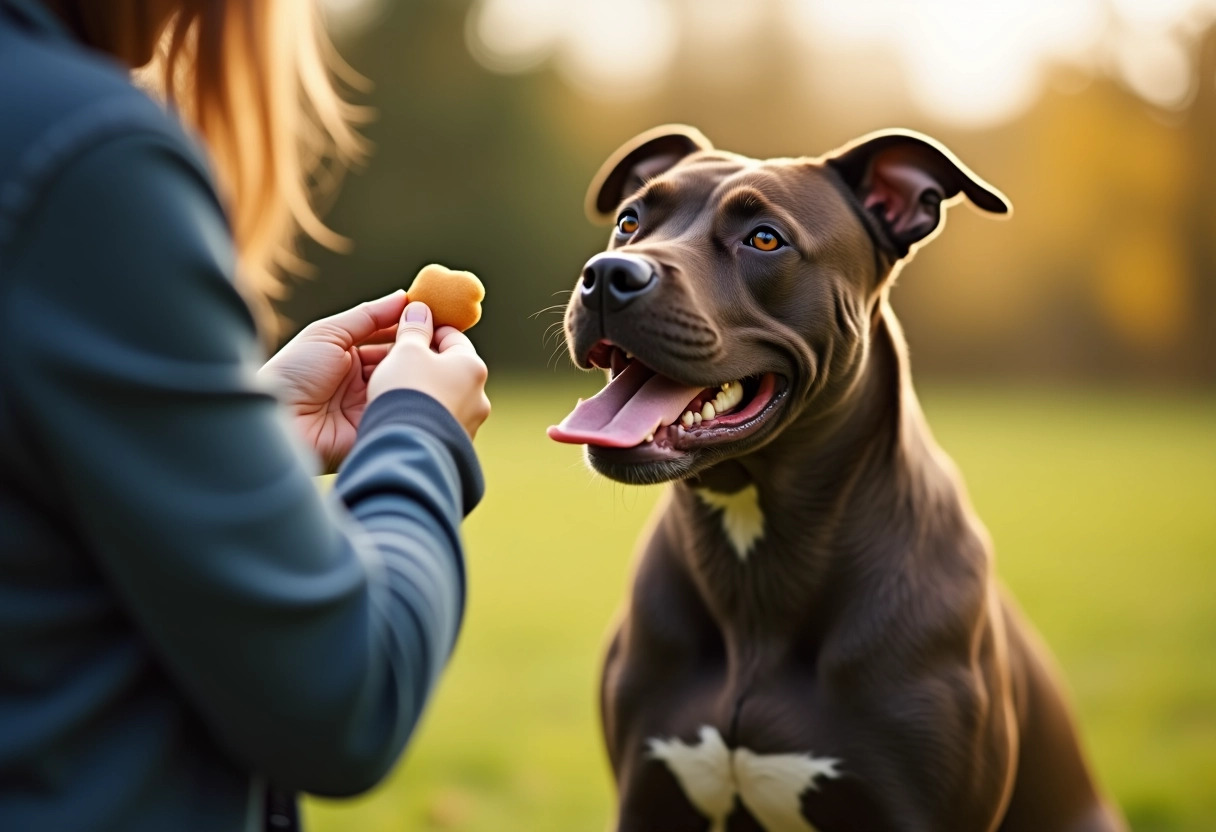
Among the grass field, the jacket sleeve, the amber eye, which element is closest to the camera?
the jacket sleeve

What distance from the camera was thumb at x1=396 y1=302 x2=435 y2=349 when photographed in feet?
6.06

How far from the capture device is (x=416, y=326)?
1.98 meters

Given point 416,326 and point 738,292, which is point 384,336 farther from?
point 738,292

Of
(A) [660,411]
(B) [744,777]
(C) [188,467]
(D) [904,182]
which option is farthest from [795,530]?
(C) [188,467]

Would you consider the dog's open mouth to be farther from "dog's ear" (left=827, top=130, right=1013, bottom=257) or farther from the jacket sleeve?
the jacket sleeve

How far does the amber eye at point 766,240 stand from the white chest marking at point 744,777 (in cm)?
113

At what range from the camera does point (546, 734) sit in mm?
5496

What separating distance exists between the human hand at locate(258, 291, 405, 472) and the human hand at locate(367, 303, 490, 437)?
1.73ft

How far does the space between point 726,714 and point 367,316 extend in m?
1.27

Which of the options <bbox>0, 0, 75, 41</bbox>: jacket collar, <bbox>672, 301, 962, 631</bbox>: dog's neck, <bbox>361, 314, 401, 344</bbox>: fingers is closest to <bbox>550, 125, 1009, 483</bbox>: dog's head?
<bbox>672, 301, 962, 631</bbox>: dog's neck

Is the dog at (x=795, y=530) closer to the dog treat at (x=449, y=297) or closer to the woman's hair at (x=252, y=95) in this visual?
the dog treat at (x=449, y=297)

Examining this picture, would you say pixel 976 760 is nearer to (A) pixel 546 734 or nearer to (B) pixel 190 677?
(B) pixel 190 677

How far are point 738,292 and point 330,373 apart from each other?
99 cm

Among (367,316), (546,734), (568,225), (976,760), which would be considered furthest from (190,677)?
(568,225)
